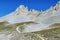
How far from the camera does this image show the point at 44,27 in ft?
3.63

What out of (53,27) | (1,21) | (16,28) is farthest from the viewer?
(1,21)

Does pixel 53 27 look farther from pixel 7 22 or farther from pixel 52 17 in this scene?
pixel 7 22

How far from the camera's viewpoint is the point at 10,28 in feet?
4.12

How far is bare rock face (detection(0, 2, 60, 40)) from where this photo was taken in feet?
3.62

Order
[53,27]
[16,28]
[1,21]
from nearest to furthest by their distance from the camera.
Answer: [53,27] < [16,28] < [1,21]

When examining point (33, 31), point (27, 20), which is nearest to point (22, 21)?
point (27, 20)

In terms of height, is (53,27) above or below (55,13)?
below

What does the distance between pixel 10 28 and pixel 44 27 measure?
0.26 metres

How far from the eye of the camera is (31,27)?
116 cm

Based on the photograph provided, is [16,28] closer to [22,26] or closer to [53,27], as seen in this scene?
[22,26]

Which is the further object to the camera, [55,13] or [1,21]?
[1,21]

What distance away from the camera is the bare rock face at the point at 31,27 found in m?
1.10

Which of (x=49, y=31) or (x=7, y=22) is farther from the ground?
(x=7, y=22)

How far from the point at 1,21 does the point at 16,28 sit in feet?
0.52
